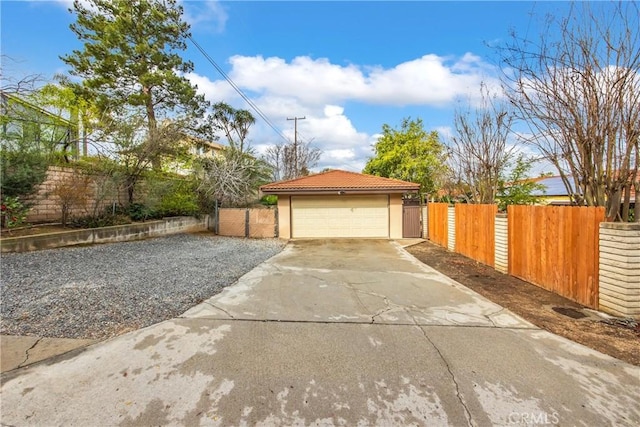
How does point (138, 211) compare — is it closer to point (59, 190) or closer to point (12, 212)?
point (59, 190)

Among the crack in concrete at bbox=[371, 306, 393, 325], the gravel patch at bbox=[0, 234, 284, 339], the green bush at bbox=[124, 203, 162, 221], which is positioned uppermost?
the green bush at bbox=[124, 203, 162, 221]

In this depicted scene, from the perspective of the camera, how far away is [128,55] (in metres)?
14.0

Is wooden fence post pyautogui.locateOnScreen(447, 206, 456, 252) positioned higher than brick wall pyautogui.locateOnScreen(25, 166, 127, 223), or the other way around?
brick wall pyautogui.locateOnScreen(25, 166, 127, 223)

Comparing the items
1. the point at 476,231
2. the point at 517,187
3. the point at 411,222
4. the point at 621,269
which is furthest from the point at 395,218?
the point at 621,269

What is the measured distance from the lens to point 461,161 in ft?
31.4

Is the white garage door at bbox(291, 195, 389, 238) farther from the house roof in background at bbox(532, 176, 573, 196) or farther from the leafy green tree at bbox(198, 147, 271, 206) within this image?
the house roof in background at bbox(532, 176, 573, 196)

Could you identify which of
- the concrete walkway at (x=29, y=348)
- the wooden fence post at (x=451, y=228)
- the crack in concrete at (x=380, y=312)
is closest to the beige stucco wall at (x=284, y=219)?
the wooden fence post at (x=451, y=228)

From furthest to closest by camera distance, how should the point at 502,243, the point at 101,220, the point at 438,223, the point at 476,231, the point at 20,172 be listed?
the point at 438,223, the point at 101,220, the point at 476,231, the point at 20,172, the point at 502,243

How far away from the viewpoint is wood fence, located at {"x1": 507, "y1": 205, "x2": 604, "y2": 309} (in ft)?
13.4

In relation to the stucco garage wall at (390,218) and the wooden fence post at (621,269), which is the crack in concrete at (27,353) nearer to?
the wooden fence post at (621,269)

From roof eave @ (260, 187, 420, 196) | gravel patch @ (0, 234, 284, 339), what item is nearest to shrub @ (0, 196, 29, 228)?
gravel patch @ (0, 234, 284, 339)

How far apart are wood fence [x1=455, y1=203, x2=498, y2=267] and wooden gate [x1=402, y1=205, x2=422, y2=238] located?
3518mm

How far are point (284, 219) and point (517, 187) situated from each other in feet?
28.4

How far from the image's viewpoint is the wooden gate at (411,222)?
1246 cm
